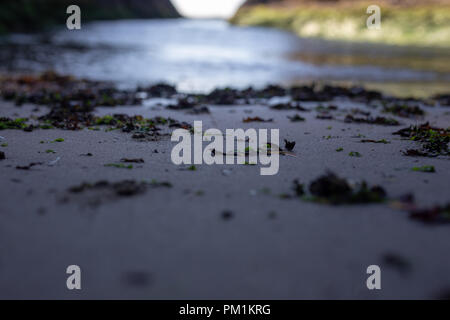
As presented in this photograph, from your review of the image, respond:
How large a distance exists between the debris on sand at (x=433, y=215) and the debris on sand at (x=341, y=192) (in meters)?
0.39

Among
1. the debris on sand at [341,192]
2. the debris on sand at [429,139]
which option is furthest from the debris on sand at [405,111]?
the debris on sand at [341,192]

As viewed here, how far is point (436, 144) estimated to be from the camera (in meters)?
5.70

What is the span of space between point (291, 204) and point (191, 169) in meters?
1.52

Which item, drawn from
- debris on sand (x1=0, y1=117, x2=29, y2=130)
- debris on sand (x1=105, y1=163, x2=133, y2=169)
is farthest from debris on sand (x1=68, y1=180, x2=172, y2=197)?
debris on sand (x1=0, y1=117, x2=29, y2=130)

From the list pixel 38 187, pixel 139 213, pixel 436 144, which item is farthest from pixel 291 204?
pixel 436 144

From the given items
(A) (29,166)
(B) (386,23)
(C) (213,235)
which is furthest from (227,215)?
(B) (386,23)

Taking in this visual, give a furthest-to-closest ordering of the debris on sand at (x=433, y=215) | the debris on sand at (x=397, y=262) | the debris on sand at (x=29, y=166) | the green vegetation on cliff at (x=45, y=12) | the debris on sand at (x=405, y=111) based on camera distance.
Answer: the green vegetation on cliff at (x=45, y=12)
the debris on sand at (x=405, y=111)
the debris on sand at (x=29, y=166)
the debris on sand at (x=433, y=215)
the debris on sand at (x=397, y=262)

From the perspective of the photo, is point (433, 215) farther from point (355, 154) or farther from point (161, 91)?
point (161, 91)

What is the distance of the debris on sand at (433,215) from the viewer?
3.38m

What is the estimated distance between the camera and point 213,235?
321 centimetres

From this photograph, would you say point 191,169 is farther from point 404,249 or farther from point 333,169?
point 404,249

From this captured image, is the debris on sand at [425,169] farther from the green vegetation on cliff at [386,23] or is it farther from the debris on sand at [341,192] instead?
the green vegetation on cliff at [386,23]

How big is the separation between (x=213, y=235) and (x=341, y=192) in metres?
1.53
